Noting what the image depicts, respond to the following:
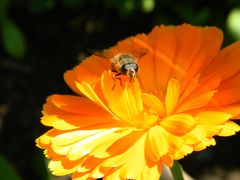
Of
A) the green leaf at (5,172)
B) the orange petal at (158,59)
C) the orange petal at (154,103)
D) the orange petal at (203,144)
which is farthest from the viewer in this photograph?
the green leaf at (5,172)

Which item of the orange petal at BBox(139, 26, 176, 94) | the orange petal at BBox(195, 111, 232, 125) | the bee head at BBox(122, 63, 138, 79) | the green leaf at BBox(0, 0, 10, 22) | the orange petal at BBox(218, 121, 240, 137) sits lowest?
Answer: the orange petal at BBox(218, 121, 240, 137)

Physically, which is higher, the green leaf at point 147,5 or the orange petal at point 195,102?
the green leaf at point 147,5

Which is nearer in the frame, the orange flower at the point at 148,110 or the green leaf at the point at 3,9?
the orange flower at the point at 148,110

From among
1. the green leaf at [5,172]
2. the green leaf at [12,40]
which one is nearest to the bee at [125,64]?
the green leaf at [5,172]

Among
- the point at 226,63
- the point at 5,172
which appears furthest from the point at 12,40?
the point at 226,63

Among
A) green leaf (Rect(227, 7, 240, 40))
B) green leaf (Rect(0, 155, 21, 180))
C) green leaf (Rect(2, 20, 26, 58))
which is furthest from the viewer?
green leaf (Rect(2, 20, 26, 58))

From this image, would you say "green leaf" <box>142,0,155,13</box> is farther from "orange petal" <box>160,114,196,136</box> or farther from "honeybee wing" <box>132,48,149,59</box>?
"orange petal" <box>160,114,196,136</box>

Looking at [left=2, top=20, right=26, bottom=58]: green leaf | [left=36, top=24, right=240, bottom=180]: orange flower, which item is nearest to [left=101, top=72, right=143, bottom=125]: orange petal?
[left=36, top=24, right=240, bottom=180]: orange flower

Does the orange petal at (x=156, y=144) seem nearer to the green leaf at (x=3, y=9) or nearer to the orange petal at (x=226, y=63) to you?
the orange petal at (x=226, y=63)
